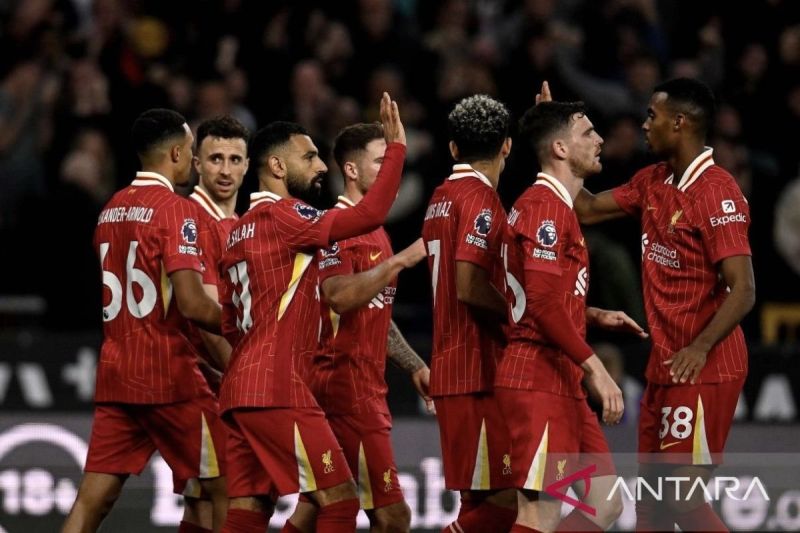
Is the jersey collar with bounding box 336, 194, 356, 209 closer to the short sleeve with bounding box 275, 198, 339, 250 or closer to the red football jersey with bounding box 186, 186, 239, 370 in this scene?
the red football jersey with bounding box 186, 186, 239, 370

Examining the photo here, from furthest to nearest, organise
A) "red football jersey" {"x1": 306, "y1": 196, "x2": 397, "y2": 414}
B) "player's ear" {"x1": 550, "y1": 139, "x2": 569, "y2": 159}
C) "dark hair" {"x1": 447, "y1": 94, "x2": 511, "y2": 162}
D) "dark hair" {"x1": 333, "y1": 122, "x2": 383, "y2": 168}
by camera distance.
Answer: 1. "dark hair" {"x1": 333, "y1": 122, "x2": 383, "y2": 168}
2. "red football jersey" {"x1": 306, "y1": 196, "x2": 397, "y2": 414}
3. "dark hair" {"x1": 447, "y1": 94, "x2": 511, "y2": 162}
4. "player's ear" {"x1": 550, "y1": 139, "x2": 569, "y2": 159}

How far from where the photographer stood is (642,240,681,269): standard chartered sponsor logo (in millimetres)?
7750

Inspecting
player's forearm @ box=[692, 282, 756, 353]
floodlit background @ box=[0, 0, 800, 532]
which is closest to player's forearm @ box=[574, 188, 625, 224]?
player's forearm @ box=[692, 282, 756, 353]

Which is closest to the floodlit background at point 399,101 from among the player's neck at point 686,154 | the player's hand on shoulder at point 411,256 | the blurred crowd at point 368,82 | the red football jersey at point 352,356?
the blurred crowd at point 368,82

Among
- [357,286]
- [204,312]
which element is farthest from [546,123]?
[204,312]

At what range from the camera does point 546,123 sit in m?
7.81

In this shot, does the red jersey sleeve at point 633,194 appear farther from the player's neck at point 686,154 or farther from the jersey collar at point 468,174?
the jersey collar at point 468,174

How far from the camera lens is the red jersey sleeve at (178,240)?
8141mm

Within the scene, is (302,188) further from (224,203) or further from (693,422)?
(693,422)

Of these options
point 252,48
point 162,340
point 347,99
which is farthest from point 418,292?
point 162,340

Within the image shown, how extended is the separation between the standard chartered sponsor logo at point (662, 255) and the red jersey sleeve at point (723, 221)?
18 centimetres

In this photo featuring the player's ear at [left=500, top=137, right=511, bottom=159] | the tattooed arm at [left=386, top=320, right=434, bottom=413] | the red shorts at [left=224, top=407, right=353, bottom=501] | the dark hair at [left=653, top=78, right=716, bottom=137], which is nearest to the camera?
the red shorts at [left=224, top=407, right=353, bottom=501]

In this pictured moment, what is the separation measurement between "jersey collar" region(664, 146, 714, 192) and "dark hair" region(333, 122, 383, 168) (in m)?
1.77

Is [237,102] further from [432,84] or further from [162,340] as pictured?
[162,340]
